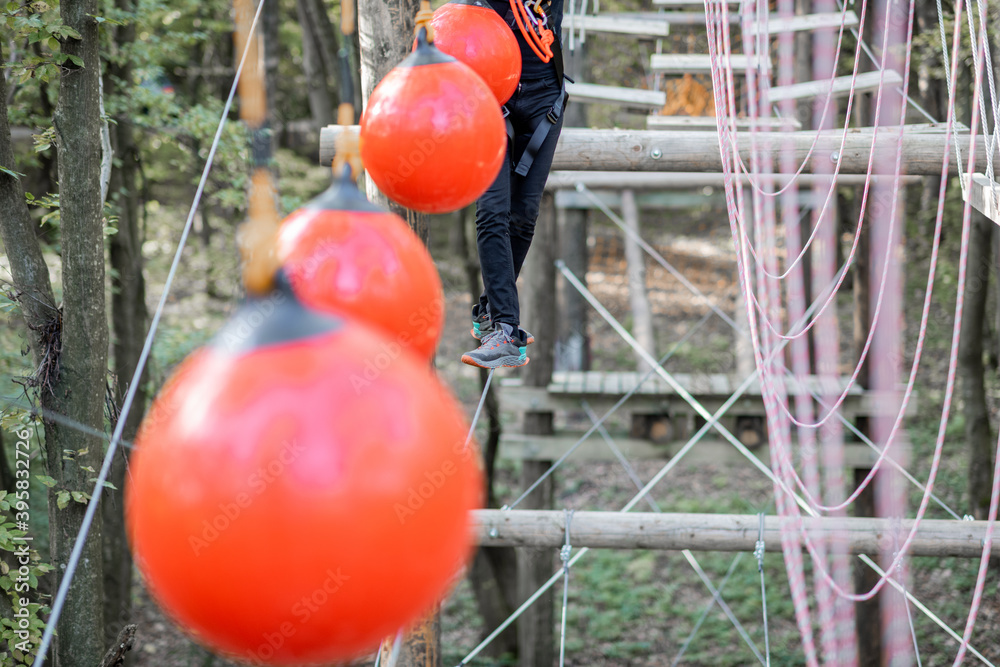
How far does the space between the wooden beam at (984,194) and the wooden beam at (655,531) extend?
4.99 feet

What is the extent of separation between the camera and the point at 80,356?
3.81 meters

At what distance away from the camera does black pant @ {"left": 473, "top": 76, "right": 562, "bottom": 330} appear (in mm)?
2867

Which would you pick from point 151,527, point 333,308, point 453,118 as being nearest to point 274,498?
point 151,527

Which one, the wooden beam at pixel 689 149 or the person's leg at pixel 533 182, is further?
the wooden beam at pixel 689 149

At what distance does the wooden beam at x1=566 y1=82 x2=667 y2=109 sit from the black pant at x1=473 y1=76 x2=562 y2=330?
237 centimetres

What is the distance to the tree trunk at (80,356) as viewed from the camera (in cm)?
362

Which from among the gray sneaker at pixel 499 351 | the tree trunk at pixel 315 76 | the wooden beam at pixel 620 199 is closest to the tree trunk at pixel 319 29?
the tree trunk at pixel 315 76

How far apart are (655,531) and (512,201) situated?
1.83m

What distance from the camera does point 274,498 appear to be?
762 millimetres

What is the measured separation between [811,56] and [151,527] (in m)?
7.21

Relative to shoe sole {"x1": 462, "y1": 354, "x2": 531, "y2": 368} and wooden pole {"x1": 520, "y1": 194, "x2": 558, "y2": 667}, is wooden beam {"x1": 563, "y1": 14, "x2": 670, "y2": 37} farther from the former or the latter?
shoe sole {"x1": 462, "y1": 354, "x2": 531, "y2": 368}

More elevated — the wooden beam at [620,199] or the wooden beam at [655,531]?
the wooden beam at [620,199]

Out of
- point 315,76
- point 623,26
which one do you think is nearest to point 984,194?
point 623,26

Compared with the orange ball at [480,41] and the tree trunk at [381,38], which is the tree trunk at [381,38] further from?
the orange ball at [480,41]
